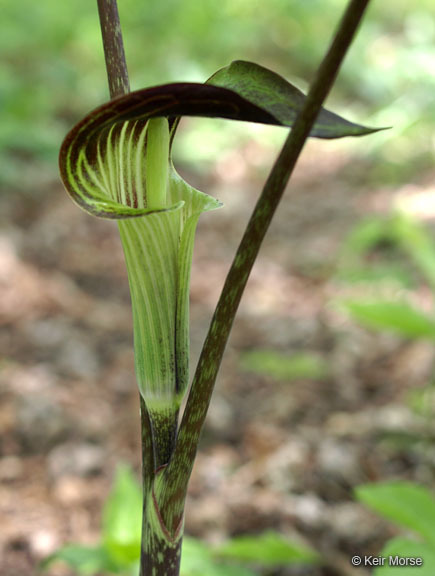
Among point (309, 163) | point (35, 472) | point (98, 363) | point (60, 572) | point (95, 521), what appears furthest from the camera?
point (309, 163)

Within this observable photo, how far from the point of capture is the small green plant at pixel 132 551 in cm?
136

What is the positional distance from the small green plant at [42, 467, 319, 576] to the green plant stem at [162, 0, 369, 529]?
0.63 metres

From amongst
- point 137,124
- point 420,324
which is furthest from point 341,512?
point 137,124

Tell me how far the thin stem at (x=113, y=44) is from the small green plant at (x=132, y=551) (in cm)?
99

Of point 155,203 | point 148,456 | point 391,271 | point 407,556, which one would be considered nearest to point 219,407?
point 391,271

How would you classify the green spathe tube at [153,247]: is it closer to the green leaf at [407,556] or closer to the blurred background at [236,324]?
the green leaf at [407,556]

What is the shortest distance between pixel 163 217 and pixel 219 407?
194 centimetres

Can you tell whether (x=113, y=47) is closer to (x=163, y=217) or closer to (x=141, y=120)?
(x=141, y=120)

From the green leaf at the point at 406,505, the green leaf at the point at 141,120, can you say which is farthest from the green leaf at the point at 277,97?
the green leaf at the point at 406,505

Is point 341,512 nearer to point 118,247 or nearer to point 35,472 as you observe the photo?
point 35,472

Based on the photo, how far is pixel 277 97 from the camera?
680 millimetres

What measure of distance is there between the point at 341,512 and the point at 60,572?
0.91 metres

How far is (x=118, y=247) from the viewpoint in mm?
4527

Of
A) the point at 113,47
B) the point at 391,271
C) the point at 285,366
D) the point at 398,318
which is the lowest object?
the point at 113,47
